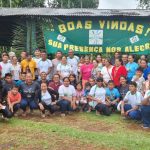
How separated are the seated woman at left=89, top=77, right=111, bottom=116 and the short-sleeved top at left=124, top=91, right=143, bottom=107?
75 cm

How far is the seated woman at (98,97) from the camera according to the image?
10602 mm

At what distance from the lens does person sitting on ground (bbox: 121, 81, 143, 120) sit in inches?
386

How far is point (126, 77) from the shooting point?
1119cm

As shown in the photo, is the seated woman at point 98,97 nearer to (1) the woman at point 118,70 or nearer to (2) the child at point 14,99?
(1) the woman at point 118,70

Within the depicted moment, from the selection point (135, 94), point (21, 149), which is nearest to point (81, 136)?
point (21, 149)

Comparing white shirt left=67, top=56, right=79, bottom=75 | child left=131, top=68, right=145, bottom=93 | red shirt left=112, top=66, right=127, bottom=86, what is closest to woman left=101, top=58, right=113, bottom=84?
red shirt left=112, top=66, right=127, bottom=86

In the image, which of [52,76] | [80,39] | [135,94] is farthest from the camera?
[80,39]

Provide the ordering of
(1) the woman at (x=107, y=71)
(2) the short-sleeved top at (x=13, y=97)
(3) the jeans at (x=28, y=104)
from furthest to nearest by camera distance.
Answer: (1) the woman at (x=107, y=71) < (3) the jeans at (x=28, y=104) < (2) the short-sleeved top at (x=13, y=97)

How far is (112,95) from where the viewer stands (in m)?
11.0

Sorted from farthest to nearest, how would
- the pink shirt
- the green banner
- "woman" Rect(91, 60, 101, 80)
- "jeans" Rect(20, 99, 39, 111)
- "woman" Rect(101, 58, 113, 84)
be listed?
the green banner
the pink shirt
"woman" Rect(91, 60, 101, 80)
"woman" Rect(101, 58, 113, 84)
"jeans" Rect(20, 99, 39, 111)

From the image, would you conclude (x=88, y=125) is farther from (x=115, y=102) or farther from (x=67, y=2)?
(x=67, y=2)

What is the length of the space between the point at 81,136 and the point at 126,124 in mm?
2043

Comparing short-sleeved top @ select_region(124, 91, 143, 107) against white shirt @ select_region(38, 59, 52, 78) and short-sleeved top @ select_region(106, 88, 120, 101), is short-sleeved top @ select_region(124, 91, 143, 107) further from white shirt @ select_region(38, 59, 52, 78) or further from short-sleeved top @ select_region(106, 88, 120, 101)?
white shirt @ select_region(38, 59, 52, 78)

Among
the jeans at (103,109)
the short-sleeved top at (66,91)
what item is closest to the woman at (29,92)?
the short-sleeved top at (66,91)
